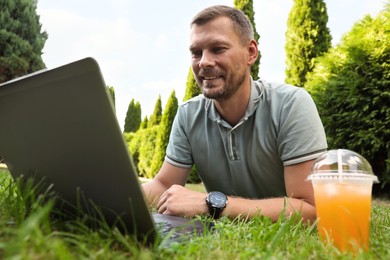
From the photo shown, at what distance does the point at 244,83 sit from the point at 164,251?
1842 mm

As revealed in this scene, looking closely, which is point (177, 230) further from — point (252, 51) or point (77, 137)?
point (252, 51)

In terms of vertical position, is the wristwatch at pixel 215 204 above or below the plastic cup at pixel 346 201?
below

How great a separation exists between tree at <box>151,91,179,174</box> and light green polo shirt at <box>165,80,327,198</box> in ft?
36.5

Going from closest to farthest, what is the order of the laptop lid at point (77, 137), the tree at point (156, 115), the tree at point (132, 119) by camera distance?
the laptop lid at point (77, 137)
the tree at point (156, 115)
the tree at point (132, 119)

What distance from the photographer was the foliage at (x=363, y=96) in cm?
634

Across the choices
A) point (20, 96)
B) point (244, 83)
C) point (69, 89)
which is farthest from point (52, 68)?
point (244, 83)

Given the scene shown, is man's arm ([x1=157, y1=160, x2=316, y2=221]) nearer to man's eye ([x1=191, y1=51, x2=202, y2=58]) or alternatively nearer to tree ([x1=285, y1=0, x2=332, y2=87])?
man's eye ([x1=191, y1=51, x2=202, y2=58])

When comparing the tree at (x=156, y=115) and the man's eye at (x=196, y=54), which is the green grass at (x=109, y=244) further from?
the tree at (x=156, y=115)

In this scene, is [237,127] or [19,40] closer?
[237,127]

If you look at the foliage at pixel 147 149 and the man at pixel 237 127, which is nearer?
the man at pixel 237 127

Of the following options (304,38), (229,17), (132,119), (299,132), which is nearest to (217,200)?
(299,132)

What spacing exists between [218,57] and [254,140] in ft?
1.93

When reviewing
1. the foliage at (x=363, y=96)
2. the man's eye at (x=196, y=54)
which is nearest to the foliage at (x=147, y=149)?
the foliage at (x=363, y=96)

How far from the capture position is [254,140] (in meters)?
2.48
